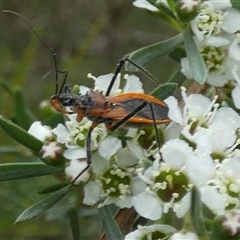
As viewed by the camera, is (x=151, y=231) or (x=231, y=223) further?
(x=151, y=231)

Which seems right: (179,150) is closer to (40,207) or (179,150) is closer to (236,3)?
(40,207)

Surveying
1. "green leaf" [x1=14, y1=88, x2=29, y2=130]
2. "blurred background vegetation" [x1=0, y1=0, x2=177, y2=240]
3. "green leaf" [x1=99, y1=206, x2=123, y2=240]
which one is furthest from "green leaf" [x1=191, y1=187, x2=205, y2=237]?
"blurred background vegetation" [x1=0, y1=0, x2=177, y2=240]

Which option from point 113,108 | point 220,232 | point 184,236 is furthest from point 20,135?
point 220,232

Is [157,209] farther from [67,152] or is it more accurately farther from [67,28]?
[67,28]

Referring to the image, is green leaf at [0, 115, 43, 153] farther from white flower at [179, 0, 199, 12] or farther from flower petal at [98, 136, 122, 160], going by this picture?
white flower at [179, 0, 199, 12]

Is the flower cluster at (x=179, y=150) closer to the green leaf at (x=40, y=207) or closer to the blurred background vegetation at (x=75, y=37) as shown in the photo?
the green leaf at (x=40, y=207)

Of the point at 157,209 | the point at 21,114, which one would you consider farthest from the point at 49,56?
the point at 157,209

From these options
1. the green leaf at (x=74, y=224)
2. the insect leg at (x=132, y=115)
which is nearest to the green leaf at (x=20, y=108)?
the green leaf at (x=74, y=224)
